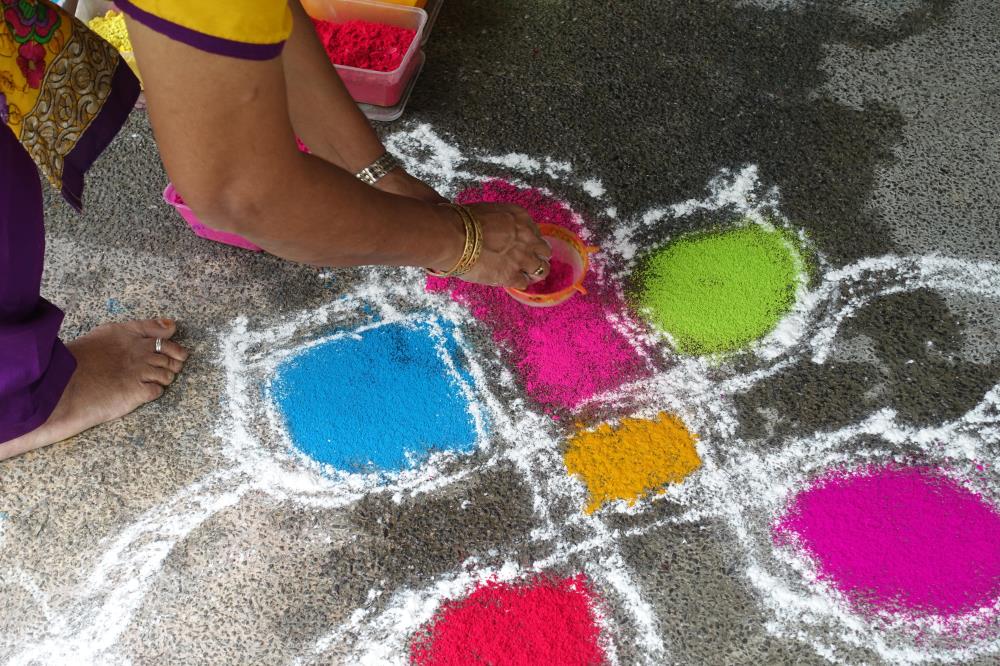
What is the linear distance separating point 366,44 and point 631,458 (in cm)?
154

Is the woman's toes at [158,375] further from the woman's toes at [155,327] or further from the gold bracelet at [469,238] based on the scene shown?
the gold bracelet at [469,238]

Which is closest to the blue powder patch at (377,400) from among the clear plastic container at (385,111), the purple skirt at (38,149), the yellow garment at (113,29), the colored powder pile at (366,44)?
the purple skirt at (38,149)

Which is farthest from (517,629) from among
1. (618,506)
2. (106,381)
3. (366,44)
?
(366,44)

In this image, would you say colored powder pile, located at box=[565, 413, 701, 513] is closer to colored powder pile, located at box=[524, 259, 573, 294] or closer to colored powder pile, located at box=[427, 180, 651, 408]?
colored powder pile, located at box=[427, 180, 651, 408]

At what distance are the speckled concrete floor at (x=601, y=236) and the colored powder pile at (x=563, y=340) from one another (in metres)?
0.24

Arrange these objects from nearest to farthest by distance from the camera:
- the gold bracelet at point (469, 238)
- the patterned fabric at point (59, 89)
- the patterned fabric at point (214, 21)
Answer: the patterned fabric at point (214, 21) < the patterned fabric at point (59, 89) < the gold bracelet at point (469, 238)

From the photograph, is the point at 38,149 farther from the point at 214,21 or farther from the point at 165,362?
the point at 214,21

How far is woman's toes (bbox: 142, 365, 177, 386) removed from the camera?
198 cm

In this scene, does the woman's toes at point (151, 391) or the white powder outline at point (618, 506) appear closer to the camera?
the white powder outline at point (618, 506)

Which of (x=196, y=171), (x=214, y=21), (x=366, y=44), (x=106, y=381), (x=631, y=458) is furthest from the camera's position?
(x=366, y=44)

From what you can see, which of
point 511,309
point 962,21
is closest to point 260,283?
point 511,309

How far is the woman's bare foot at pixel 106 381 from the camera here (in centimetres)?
194

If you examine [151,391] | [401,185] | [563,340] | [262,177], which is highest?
[262,177]

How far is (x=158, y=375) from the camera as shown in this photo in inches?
78.8
